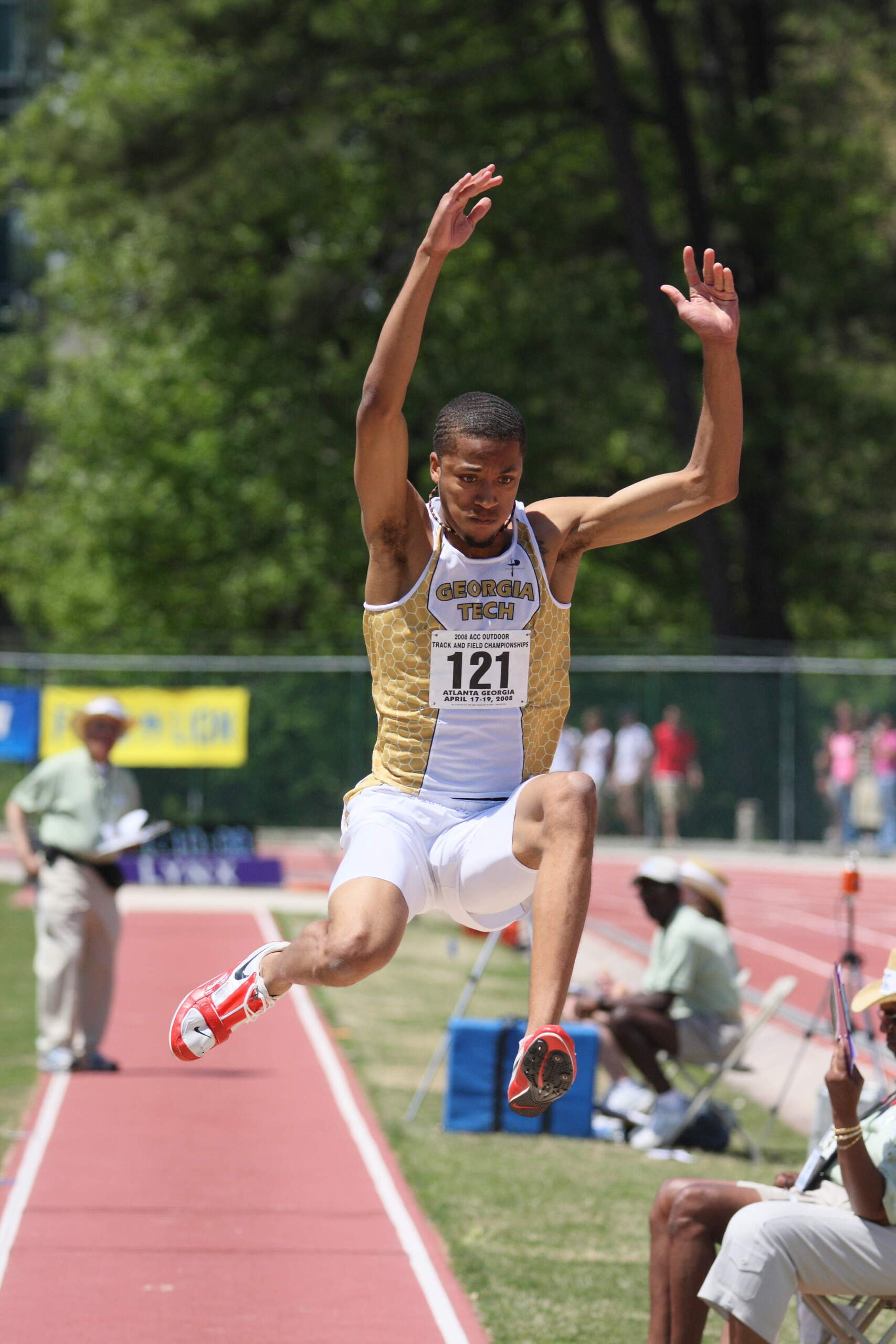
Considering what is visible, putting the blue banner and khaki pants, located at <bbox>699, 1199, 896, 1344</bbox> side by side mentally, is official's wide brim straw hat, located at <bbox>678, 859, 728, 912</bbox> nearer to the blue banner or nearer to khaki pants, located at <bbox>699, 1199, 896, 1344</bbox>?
khaki pants, located at <bbox>699, 1199, 896, 1344</bbox>

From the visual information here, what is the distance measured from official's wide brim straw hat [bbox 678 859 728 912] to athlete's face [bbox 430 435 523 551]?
18.1ft

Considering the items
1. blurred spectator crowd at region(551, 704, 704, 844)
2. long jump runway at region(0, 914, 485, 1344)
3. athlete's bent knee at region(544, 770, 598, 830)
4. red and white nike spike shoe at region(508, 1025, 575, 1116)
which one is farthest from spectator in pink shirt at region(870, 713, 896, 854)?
red and white nike spike shoe at region(508, 1025, 575, 1116)

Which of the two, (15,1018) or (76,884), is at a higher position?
(76,884)

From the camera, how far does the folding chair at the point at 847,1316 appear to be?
17.1ft

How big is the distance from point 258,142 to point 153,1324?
22695 mm

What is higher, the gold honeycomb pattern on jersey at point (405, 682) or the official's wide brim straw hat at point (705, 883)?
the gold honeycomb pattern on jersey at point (405, 682)

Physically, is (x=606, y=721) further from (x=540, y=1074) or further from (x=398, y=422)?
(x=540, y=1074)

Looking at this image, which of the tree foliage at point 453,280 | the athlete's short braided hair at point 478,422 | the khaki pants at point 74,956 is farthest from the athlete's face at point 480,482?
the tree foliage at point 453,280

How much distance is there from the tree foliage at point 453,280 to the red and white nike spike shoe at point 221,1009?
22.7m

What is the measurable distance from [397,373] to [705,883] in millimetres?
5870

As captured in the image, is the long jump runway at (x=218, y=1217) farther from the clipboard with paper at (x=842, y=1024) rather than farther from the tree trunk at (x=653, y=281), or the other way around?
the tree trunk at (x=653, y=281)

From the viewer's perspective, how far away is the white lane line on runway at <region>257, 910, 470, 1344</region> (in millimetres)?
6805

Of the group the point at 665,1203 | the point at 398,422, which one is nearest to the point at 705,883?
the point at 665,1203

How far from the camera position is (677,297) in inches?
200
